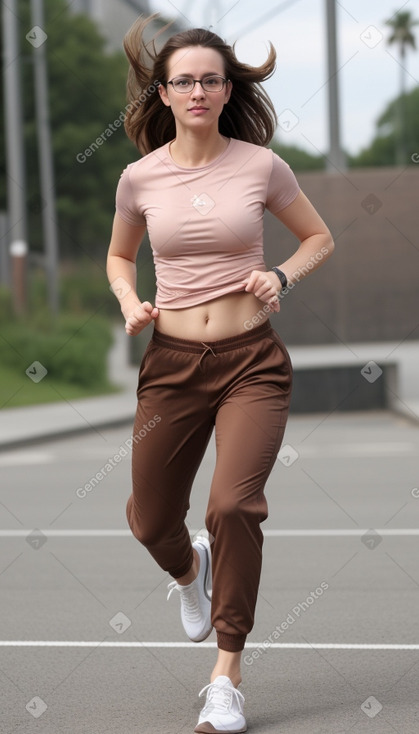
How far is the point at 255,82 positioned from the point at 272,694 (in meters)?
2.06

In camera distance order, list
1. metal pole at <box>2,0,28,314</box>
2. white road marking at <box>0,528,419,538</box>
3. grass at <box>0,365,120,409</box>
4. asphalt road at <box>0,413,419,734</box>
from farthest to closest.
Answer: metal pole at <box>2,0,28,314</box>, grass at <box>0,365,120,409</box>, white road marking at <box>0,528,419,538</box>, asphalt road at <box>0,413,419,734</box>

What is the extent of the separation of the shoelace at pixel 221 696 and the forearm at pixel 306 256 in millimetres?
1301

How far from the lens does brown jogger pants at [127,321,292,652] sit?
13.7 feet

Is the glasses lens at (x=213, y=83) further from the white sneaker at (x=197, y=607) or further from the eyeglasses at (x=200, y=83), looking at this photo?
the white sneaker at (x=197, y=607)

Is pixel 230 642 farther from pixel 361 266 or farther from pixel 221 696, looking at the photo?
→ pixel 361 266

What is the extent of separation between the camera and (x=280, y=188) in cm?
443

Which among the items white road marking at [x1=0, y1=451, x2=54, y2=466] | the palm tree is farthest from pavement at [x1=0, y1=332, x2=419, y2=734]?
the palm tree

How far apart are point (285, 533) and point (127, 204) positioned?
13.4 ft

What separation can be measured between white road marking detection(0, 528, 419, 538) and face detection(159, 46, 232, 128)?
13.7ft

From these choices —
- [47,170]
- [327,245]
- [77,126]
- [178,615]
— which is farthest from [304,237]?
[77,126]

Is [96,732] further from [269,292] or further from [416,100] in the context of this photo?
[416,100]

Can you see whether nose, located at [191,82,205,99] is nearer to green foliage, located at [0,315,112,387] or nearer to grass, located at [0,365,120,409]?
grass, located at [0,365,120,409]

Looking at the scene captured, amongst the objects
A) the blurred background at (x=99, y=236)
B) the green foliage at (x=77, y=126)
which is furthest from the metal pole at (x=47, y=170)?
the green foliage at (x=77, y=126)

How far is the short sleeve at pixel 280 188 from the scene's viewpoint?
4.41 m
